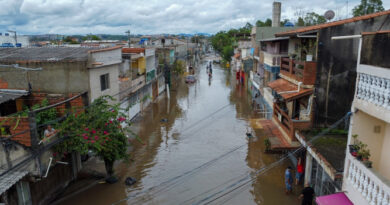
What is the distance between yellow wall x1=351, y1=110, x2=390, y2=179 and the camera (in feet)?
22.6

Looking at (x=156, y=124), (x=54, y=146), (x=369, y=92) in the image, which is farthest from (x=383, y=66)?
(x=156, y=124)

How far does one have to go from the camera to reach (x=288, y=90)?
44.3 feet

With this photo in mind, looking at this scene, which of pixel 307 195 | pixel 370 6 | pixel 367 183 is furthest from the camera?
pixel 370 6

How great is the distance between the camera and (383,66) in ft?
19.1

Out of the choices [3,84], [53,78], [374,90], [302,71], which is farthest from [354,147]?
[3,84]

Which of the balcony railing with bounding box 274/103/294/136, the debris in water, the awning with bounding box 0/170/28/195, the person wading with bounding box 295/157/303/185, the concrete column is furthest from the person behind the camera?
the debris in water

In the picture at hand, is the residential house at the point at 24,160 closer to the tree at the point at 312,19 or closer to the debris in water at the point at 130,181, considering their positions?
the debris in water at the point at 130,181

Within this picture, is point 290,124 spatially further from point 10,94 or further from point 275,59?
point 10,94

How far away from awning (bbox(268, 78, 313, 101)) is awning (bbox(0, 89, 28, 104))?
11379 mm

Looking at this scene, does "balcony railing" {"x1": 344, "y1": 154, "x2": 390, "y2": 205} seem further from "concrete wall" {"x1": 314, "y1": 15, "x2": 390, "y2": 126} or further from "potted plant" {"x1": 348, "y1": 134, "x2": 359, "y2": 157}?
"concrete wall" {"x1": 314, "y1": 15, "x2": 390, "y2": 126}

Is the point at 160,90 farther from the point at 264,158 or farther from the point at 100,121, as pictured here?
the point at 100,121

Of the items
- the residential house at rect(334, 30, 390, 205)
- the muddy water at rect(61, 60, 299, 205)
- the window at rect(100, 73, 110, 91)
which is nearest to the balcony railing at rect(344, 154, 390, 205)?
the residential house at rect(334, 30, 390, 205)

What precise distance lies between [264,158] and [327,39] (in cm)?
809

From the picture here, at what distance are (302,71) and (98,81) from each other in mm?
9931
